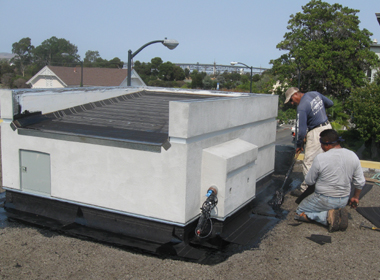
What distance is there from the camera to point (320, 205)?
5.98 metres

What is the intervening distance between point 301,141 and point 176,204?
2.98m

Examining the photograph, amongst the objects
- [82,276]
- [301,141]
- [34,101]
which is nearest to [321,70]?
[301,141]

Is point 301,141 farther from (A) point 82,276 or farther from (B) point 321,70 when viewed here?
(B) point 321,70

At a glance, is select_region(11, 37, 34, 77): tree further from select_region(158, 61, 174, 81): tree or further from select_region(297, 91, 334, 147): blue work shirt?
select_region(297, 91, 334, 147): blue work shirt

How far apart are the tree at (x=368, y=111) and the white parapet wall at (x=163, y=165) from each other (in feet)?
56.3

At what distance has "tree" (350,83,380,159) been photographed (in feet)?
71.6

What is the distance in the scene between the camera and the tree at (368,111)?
2183 centimetres

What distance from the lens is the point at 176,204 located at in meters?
5.82

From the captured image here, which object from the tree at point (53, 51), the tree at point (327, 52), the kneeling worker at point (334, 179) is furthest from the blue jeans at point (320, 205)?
the tree at point (53, 51)

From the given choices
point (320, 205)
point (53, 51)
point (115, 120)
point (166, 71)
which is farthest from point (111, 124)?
point (53, 51)

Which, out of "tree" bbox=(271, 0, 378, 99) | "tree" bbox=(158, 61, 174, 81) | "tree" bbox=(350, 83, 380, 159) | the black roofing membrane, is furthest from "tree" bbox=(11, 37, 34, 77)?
the black roofing membrane

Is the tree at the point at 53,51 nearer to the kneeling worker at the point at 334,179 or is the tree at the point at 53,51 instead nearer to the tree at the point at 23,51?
the tree at the point at 23,51

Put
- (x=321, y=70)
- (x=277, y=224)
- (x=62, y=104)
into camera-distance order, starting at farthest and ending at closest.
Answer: (x=321, y=70) < (x=62, y=104) < (x=277, y=224)

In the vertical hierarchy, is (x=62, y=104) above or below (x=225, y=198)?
above
